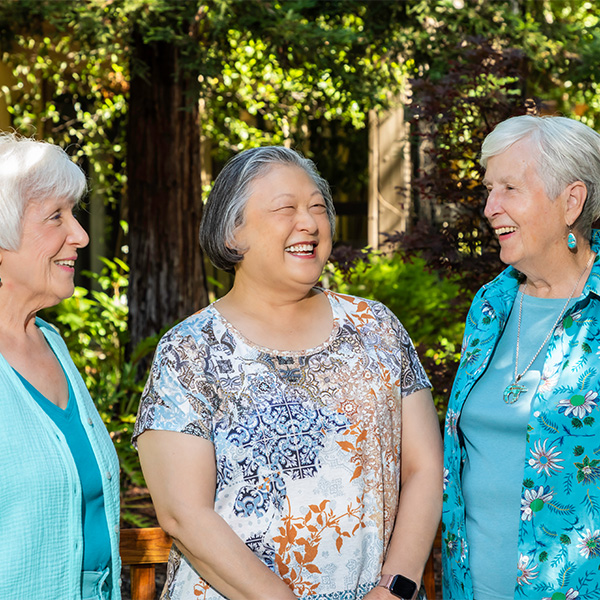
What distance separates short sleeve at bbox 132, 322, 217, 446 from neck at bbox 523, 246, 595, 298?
3.90ft

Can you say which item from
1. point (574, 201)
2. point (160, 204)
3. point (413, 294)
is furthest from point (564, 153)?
point (160, 204)

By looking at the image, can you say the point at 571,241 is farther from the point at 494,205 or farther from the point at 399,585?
the point at 399,585

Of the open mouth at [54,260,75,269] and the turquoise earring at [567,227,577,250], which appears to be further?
the turquoise earring at [567,227,577,250]

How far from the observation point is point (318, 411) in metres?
2.58

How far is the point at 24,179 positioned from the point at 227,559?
131cm

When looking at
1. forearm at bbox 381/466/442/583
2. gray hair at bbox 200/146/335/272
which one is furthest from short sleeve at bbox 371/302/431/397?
gray hair at bbox 200/146/335/272

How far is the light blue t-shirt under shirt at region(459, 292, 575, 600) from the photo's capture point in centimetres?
258

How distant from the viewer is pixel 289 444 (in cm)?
252

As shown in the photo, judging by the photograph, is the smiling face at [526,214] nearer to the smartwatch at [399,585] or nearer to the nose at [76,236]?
the smartwatch at [399,585]

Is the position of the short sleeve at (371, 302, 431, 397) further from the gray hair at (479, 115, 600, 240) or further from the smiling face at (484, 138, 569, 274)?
the gray hair at (479, 115, 600, 240)

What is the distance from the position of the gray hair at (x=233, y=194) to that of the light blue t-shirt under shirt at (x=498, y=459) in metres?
0.80

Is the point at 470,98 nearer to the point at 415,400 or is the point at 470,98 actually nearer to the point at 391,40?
the point at 391,40

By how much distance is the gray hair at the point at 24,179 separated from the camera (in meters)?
2.35

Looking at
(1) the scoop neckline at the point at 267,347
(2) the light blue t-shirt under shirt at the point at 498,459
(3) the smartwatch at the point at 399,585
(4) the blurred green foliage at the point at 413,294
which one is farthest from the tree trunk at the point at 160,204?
(3) the smartwatch at the point at 399,585
